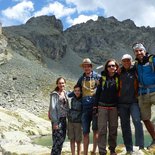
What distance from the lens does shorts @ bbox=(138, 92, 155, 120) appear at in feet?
50.0

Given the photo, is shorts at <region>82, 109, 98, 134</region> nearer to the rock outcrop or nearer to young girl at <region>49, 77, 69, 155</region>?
young girl at <region>49, 77, 69, 155</region>

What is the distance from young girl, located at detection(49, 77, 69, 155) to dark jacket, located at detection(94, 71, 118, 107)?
8.84 ft

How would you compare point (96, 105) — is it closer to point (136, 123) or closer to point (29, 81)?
point (136, 123)

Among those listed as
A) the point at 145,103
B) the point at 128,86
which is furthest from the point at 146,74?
the point at 145,103

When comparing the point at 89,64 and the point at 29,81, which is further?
the point at 29,81

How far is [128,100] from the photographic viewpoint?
1532 cm

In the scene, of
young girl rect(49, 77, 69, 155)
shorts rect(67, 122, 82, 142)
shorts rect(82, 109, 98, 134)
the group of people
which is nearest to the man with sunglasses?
the group of people

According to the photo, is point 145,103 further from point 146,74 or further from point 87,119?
point 87,119

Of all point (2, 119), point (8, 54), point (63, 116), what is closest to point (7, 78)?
point (8, 54)

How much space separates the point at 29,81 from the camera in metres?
144

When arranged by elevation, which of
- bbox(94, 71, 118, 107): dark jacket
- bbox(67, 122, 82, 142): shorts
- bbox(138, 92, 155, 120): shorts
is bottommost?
bbox(67, 122, 82, 142): shorts

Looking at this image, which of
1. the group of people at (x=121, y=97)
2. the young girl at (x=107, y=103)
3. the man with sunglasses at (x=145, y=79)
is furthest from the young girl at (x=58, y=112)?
the man with sunglasses at (x=145, y=79)

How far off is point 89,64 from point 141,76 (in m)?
3.04

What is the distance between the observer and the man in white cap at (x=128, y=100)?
15242 millimetres
